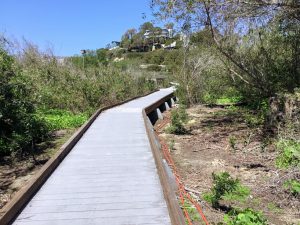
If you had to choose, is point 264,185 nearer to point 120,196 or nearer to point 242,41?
point 120,196

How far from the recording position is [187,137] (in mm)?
12617

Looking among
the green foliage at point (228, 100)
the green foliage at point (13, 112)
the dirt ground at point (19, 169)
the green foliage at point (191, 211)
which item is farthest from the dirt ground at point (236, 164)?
the green foliage at point (228, 100)

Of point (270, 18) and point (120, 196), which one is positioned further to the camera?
point (270, 18)

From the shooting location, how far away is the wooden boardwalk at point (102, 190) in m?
4.63

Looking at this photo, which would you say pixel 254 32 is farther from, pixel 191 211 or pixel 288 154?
pixel 191 211

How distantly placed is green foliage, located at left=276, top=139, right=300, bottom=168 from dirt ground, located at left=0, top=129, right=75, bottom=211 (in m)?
5.68

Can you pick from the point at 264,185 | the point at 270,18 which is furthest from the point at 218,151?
the point at 270,18

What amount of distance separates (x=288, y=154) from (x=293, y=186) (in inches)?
67.2

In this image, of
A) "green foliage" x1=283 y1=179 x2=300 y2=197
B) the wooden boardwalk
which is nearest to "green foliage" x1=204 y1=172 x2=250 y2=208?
"green foliage" x1=283 y1=179 x2=300 y2=197

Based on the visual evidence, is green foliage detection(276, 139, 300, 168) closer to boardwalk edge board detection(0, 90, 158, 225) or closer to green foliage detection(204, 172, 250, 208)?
green foliage detection(204, 172, 250, 208)

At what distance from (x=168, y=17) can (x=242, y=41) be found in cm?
325

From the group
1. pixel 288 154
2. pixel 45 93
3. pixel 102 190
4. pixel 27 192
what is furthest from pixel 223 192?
pixel 45 93

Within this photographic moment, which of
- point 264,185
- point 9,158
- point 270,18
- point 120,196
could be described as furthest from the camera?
point 270,18

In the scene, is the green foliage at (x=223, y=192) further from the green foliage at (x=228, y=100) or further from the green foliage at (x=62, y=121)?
the green foliage at (x=228, y=100)
